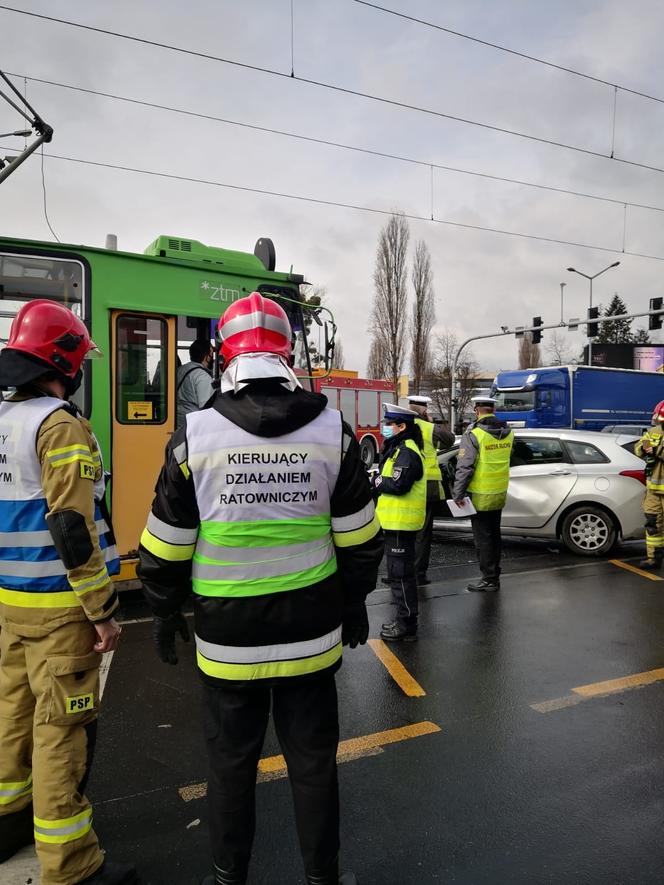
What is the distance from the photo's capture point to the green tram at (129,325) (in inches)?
207

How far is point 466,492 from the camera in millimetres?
6312

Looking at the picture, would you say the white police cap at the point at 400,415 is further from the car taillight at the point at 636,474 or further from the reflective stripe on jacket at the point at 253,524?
the car taillight at the point at 636,474

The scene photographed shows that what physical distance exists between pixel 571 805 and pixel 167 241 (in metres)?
5.61

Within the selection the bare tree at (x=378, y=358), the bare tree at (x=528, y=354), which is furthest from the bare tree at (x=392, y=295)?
the bare tree at (x=528, y=354)

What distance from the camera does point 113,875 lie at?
2.21m

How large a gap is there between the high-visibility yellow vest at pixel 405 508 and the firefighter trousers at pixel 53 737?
2.85 metres

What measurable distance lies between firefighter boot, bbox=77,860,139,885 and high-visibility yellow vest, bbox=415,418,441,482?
402 centimetres

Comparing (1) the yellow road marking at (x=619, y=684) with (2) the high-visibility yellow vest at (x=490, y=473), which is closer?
(1) the yellow road marking at (x=619, y=684)

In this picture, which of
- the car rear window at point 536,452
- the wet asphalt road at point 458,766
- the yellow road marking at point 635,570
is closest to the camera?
the wet asphalt road at point 458,766

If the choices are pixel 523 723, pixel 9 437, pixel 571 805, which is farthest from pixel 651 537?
pixel 9 437

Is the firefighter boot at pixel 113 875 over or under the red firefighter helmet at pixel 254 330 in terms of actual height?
under

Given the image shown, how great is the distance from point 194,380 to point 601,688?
400 centimetres

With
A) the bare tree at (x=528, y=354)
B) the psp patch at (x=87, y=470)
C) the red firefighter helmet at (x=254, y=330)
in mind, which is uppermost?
the bare tree at (x=528, y=354)

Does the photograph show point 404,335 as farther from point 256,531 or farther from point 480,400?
point 256,531
